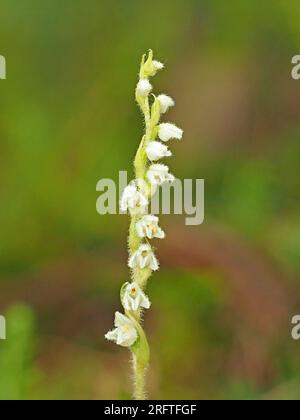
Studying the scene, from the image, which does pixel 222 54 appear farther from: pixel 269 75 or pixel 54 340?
pixel 54 340

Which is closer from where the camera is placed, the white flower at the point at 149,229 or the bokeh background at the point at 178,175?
the white flower at the point at 149,229

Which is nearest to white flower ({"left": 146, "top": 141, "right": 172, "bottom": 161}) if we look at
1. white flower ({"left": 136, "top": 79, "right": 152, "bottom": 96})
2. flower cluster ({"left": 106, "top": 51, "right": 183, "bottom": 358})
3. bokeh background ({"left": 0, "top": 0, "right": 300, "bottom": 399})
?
flower cluster ({"left": 106, "top": 51, "right": 183, "bottom": 358})

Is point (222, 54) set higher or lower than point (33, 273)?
higher

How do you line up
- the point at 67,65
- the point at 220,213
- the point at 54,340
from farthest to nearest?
the point at 67,65 < the point at 220,213 < the point at 54,340

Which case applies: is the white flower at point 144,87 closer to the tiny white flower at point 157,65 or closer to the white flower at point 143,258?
the tiny white flower at point 157,65

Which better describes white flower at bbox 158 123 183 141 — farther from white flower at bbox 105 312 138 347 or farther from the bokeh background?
the bokeh background

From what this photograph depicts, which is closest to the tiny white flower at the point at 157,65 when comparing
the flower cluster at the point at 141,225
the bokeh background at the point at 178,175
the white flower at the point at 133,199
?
the flower cluster at the point at 141,225

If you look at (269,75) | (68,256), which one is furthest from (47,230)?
(269,75)

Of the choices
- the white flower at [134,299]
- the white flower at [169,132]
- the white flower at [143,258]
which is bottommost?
the white flower at [134,299]
